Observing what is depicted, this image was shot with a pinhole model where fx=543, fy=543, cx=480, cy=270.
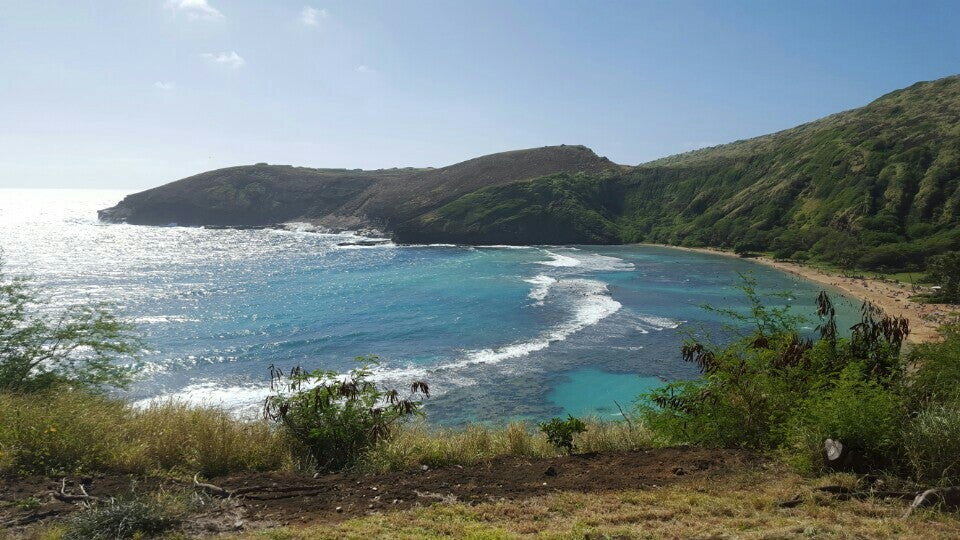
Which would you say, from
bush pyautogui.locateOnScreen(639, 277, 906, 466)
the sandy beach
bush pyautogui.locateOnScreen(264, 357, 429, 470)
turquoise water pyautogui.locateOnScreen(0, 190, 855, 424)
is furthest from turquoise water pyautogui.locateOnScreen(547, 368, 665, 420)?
the sandy beach

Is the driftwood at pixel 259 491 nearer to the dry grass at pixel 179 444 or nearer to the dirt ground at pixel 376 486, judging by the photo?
the dirt ground at pixel 376 486

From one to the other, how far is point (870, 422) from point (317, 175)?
183m

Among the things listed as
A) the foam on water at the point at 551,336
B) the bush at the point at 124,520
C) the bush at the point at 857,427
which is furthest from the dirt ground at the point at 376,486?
the foam on water at the point at 551,336

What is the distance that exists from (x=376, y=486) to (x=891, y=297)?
60763 millimetres

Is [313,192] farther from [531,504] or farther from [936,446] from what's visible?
[936,446]

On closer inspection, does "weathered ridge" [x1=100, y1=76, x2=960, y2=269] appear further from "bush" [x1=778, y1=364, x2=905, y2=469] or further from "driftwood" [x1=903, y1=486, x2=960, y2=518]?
"driftwood" [x1=903, y1=486, x2=960, y2=518]

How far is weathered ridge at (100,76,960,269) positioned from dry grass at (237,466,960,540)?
253 ft

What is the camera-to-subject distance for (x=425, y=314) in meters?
46.4

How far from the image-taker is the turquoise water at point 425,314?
1152 inches

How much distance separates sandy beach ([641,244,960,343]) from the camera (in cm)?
3988

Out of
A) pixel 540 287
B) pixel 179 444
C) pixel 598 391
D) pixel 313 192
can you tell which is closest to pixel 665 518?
pixel 179 444

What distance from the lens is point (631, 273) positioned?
233 ft

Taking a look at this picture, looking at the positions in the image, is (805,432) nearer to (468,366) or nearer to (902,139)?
(468,366)

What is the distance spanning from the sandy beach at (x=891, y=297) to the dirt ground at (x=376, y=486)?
30.9m
